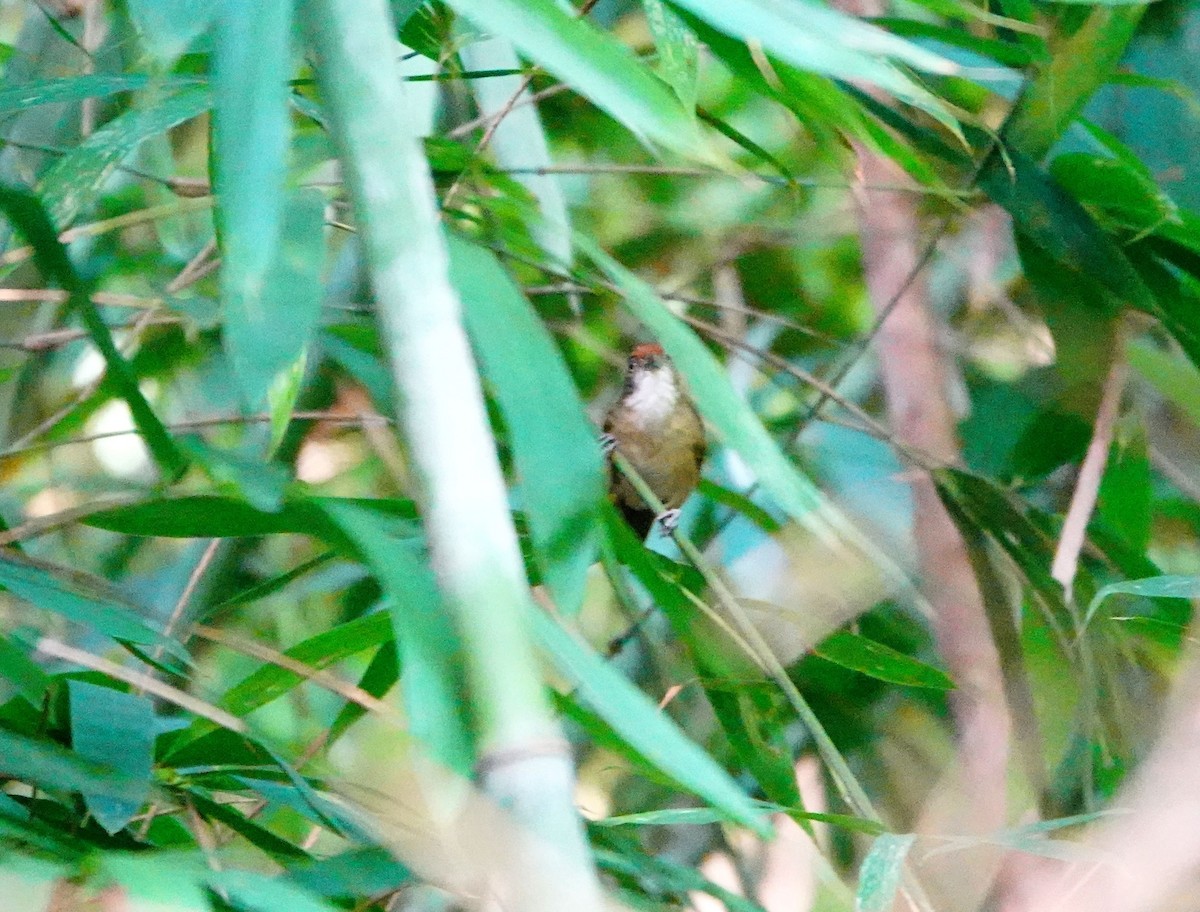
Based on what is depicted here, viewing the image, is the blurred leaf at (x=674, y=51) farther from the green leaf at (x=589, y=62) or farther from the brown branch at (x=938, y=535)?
the brown branch at (x=938, y=535)

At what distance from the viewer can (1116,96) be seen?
1706mm

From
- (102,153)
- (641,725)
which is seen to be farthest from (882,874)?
(102,153)

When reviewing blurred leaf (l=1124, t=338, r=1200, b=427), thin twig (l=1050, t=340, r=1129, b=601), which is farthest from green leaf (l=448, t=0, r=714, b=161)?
blurred leaf (l=1124, t=338, r=1200, b=427)

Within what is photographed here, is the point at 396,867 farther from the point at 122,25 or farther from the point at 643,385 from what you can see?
the point at 643,385

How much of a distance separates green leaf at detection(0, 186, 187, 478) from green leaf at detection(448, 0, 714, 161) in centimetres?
30

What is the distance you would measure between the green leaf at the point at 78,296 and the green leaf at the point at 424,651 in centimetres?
17

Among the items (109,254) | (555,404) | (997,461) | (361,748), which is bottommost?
(361,748)

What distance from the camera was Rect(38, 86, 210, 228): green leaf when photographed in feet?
2.61

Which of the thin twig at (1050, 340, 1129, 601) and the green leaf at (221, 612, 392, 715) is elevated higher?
the thin twig at (1050, 340, 1129, 601)

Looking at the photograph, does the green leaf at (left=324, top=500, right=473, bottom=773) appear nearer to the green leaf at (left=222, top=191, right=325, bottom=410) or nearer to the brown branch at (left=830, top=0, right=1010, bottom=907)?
the green leaf at (left=222, top=191, right=325, bottom=410)

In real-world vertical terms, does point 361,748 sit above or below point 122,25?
below

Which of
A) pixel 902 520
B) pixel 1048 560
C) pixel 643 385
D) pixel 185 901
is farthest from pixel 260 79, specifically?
pixel 902 520

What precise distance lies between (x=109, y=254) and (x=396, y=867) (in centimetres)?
95

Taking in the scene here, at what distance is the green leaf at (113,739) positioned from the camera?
28.9 inches
